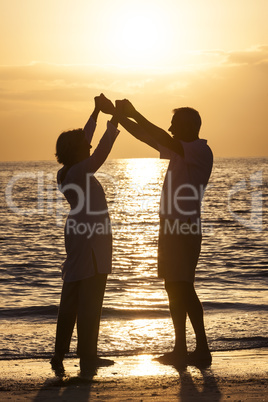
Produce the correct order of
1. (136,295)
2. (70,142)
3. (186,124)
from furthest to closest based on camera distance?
1. (136,295)
2. (186,124)
3. (70,142)

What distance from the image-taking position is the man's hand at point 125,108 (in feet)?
17.3

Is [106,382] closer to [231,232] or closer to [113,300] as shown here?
[113,300]

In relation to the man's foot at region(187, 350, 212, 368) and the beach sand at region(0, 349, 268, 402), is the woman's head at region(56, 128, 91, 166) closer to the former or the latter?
the beach sand at region(0, 349, 268, 402)

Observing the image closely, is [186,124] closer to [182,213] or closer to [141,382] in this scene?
[182,213]

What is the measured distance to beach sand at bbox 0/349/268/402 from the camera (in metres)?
4.41

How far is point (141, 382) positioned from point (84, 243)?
1.21 metres

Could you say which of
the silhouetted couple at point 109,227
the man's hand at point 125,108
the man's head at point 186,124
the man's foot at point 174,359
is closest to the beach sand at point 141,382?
the man's foot at point 174,359

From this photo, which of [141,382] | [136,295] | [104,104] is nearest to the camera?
[141,382]

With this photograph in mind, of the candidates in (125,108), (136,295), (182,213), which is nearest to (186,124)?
(125,108)

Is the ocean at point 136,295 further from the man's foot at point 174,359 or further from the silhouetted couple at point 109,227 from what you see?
the silhouetted couple at point 109,227

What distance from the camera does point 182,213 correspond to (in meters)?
5.29

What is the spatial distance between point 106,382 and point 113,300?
4890 millimetres

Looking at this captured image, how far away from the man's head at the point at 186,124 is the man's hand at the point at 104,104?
22.0 inches

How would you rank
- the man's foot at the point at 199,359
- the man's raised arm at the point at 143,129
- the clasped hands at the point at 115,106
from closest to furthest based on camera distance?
1. the man's raised arm at the point at 143,129
2. the clasped hands at the point at 115,106
3. the man's foot at the point at 199,359
